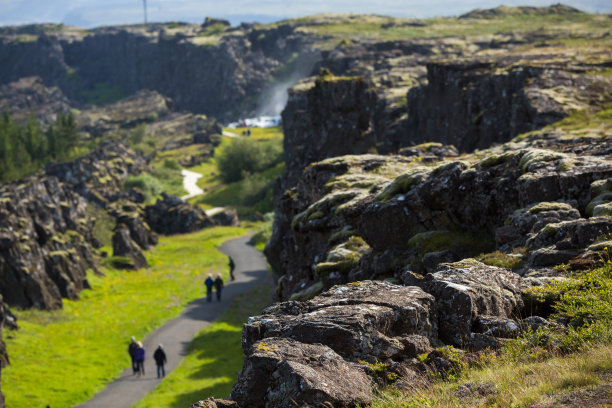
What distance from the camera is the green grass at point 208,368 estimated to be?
3672cm

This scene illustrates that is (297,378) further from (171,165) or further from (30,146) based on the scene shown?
(30,146)

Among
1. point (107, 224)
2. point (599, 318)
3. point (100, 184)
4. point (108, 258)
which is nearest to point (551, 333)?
point (599, 318)

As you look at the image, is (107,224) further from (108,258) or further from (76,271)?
(76,271)

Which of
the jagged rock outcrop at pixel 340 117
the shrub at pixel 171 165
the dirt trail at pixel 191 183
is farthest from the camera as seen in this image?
the shrub at pixel 171 165

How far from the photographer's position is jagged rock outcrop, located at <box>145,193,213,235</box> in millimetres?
105375

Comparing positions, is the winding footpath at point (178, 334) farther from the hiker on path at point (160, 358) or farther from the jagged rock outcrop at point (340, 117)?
the jagged rock outcrop at point (340, 117)

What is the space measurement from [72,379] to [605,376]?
1443 inches

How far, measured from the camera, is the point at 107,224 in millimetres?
91312

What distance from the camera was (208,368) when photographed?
138 feet

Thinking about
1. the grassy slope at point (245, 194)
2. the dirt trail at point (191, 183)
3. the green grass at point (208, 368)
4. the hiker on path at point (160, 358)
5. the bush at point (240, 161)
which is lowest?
the dirt trail at point (191, 183)

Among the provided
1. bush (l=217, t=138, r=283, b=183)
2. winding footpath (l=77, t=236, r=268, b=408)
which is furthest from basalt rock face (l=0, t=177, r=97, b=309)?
bush (l=217, t=138, r=283, b=183)

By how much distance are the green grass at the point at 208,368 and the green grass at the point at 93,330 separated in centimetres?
441

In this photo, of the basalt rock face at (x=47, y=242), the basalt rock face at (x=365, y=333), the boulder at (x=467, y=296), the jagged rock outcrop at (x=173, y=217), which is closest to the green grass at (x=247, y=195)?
the jagged rock outcrop at (x=173, y=217)

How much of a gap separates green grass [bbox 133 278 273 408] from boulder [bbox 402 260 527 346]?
2233cm
